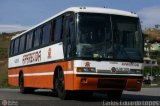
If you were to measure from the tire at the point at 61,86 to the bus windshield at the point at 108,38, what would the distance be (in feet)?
6.24

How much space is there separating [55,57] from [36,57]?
3.37 m

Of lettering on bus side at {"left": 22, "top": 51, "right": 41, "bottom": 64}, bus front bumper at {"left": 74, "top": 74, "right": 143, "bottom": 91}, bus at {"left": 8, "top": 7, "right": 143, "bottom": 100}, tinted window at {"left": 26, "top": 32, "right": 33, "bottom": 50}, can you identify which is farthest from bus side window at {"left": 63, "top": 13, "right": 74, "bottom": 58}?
tinted window at {"left": 26, "top": 32, "right": 33, "bottom": 50}

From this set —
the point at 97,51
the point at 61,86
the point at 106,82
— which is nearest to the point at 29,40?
the point at 61,86

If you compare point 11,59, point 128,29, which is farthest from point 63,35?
point 11,59

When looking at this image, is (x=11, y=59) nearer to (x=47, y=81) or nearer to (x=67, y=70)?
(x=47, y=81)

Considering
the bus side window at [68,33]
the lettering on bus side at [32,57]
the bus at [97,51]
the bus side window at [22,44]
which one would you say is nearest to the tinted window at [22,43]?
the bus side window at [22,44]

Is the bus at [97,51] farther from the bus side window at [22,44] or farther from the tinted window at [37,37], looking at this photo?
the bus side window at [22,44]

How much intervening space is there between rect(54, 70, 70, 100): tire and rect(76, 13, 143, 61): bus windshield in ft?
6.24

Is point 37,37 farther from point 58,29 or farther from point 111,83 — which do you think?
point 111,83

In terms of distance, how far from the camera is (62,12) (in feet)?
61.4

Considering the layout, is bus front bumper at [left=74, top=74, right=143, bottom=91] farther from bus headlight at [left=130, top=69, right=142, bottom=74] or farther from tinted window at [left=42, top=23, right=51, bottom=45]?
tinted window at [left=42, top=23, right=51, bottom=45]

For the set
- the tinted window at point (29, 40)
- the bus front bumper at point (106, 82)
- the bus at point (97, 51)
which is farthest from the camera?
the tinted window at point (29, 40)

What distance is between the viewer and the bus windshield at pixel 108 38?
16.8 meters

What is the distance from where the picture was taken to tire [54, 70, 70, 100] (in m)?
18.0
